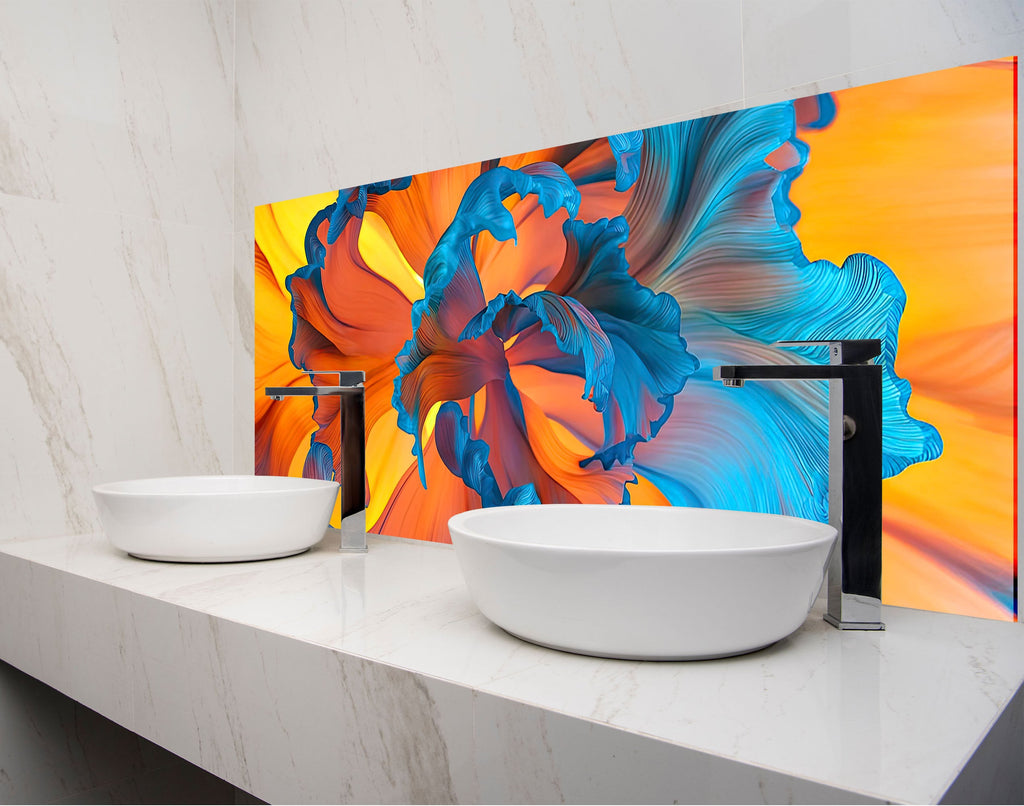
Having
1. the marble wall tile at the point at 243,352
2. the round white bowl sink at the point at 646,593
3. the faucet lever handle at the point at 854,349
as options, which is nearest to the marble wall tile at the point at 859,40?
the faucet lever handle at the point at 854,349

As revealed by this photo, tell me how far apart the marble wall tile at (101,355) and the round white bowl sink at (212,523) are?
0.35 m

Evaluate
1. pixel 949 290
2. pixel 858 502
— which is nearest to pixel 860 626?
pixel 858 502

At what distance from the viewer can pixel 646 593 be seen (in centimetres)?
80

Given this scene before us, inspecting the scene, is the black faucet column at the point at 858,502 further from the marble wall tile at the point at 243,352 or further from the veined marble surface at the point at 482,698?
the marble wall tile at the point at 243,352

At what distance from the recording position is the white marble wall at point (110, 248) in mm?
1629

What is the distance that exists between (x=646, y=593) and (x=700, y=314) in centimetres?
57

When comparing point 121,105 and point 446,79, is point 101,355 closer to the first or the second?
point 121,105

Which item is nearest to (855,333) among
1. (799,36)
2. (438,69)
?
(799,36)

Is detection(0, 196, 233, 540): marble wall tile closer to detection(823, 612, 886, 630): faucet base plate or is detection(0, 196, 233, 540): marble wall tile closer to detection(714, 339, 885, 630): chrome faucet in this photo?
detection(714, 339, 885, 630): chrome faucet

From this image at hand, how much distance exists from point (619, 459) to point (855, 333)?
0.42m

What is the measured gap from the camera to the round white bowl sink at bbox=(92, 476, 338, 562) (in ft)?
4.39

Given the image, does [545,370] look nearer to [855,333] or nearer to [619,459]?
[619,459]

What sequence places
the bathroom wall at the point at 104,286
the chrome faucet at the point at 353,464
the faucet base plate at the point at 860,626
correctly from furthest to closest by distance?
1. the bathroom wall at the point at 104,286
2. the chrome faucet at the point at 353,464
3. the faucet base plate at the point at 860,626

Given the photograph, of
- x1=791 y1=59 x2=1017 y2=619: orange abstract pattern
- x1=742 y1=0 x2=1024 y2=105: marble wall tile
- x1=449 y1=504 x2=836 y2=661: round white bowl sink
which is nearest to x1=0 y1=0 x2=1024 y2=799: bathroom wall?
x1=742 y1=0 x2=1024 y2=105: marble wall tile
